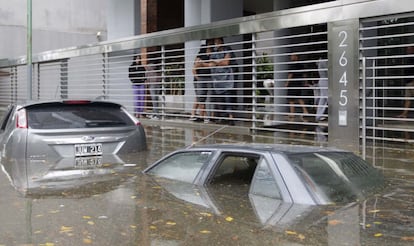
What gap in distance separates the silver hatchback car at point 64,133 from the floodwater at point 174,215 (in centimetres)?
78

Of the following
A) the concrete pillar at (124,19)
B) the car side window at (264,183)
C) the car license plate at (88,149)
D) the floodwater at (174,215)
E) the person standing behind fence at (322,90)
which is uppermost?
the concrete pillar at (124,19)

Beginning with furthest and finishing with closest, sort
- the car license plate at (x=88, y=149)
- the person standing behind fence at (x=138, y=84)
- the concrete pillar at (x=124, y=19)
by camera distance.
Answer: the concrete pillar at (x=124, y=19) → the person standing behind fence at (x=138, y=84) → the car license plate at (x=88, y=149)

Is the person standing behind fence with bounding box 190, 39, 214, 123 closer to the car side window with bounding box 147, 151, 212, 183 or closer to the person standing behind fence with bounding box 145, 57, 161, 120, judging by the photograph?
the person standing behind fence with bounding box 145, 57, 161, 120

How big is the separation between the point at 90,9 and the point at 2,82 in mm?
7684

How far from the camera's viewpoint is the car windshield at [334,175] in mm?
5449

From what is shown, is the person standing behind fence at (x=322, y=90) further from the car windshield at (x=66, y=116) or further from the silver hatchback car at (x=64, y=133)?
the car windshield at (x=66, y=116)

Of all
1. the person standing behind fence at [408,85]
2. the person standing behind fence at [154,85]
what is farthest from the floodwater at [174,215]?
the person standing behind fence at [154,85]

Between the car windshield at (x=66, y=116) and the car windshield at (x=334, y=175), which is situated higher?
the car windshield at (x=66, y=116)

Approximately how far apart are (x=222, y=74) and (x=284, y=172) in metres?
8.48

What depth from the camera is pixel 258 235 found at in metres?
4.70

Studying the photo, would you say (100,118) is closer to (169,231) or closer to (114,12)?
(169,231)

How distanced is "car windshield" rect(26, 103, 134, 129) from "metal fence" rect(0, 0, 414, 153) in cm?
440

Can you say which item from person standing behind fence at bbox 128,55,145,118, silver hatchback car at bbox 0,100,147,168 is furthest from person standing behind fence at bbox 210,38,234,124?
silver hatchback car at bbox 0,100,147,168

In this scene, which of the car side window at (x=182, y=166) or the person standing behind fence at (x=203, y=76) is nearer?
the car side window at (x=182, y=166)
